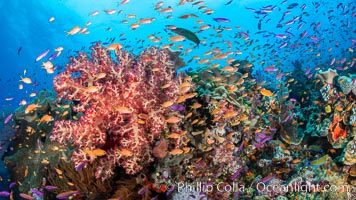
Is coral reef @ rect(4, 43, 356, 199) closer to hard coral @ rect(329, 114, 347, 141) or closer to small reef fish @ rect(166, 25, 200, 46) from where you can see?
hard coral @ rect(329, 114, 347, 141)

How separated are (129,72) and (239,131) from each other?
306 cm

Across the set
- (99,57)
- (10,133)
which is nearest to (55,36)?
(10,133)

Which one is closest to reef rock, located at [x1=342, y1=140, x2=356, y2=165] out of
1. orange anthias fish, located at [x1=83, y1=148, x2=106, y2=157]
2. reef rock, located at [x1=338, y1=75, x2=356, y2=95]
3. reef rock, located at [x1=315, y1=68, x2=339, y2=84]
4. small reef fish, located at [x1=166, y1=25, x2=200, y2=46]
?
reef rock, located at [x1=338, y1=75, x2=356, y2=95]

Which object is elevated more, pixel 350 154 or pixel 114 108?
pixel 114 108

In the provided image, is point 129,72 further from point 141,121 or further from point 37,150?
point 37,150

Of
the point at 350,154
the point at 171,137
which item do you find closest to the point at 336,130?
the point at 350,154

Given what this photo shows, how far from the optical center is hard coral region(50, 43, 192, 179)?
4730 mm

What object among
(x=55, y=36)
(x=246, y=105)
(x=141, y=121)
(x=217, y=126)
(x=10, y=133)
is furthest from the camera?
(x=55, y=36)

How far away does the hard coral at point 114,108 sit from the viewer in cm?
473

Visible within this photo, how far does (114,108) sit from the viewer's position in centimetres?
475

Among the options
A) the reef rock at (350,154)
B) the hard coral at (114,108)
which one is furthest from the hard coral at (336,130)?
the hard coral at (114,108)

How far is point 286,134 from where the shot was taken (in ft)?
24.5

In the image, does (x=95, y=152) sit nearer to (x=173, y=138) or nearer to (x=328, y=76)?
(x=173, y=138)

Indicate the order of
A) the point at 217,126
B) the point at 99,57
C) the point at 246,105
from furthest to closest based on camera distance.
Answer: the point at 246,105
the point at 217,126
the point at 99,57
